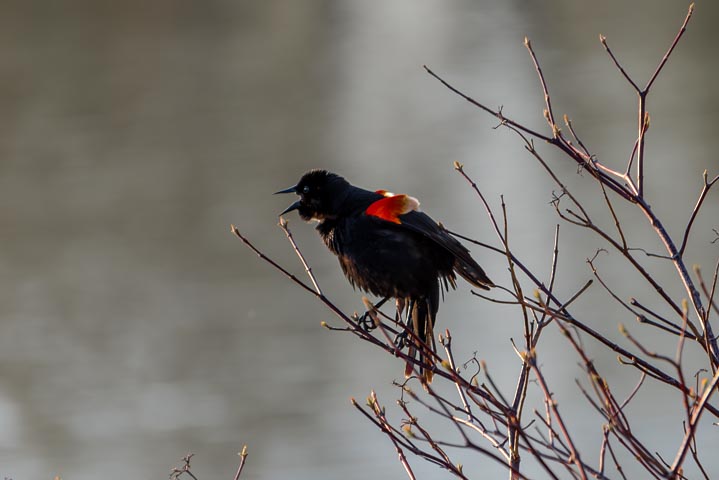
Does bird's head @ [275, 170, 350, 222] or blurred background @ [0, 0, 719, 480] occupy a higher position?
blurred background @ [0, 0, 719, 480]

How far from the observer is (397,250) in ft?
11.7

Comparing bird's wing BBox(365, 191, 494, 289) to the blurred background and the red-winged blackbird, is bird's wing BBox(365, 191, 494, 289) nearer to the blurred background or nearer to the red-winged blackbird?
the red-winged blackbird

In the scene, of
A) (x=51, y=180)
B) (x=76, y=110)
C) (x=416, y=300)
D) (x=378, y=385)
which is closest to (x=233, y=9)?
(x=76, y=110)

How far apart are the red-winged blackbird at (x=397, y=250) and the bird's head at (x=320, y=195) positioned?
0.10 feet

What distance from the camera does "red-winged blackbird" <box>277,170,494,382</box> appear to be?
356 cm

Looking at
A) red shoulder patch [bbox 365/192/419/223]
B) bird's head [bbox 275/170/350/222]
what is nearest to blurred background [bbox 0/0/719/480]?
bird's head [bbox 275/170/350/222]

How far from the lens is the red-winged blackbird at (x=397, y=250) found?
Result: 3564 mm

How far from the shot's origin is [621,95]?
1519 centimetres

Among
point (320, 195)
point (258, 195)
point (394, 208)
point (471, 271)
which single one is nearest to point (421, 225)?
point (394, 208)

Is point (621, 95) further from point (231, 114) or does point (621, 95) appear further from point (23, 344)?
point (23, 344)

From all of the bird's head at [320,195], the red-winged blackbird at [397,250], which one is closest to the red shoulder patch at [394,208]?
the red-winged blackbird at [397,250]

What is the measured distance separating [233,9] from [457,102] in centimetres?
670

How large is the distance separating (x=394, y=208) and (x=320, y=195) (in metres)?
0.39

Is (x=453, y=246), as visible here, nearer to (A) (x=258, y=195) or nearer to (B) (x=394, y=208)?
(B) (x=394, y=208)
